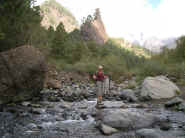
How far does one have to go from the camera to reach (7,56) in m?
9.62

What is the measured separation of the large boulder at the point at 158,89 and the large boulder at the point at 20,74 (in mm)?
6383

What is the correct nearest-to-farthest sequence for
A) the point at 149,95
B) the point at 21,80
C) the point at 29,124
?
the point at 29,124 < the point at 21,80 < the point at 149,95

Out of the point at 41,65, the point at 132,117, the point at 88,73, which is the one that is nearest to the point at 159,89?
the point at 132,117

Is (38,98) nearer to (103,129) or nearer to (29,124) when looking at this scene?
(29,124)

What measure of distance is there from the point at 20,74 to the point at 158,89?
325 inches

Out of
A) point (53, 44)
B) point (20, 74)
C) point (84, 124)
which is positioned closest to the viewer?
point (84, 124)

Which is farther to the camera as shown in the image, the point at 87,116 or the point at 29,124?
the point at 87,116

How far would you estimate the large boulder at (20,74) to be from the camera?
30.2ft

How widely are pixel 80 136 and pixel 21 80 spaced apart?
217 inches

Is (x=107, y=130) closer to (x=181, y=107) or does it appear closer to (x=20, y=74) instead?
(x=181, y=107)

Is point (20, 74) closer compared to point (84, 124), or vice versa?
point (84, 124)

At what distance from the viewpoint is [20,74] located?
952 centimetres

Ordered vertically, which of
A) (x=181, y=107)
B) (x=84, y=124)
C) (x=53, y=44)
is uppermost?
(x=53, y=44)

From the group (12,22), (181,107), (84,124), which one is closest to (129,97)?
(181,107)
